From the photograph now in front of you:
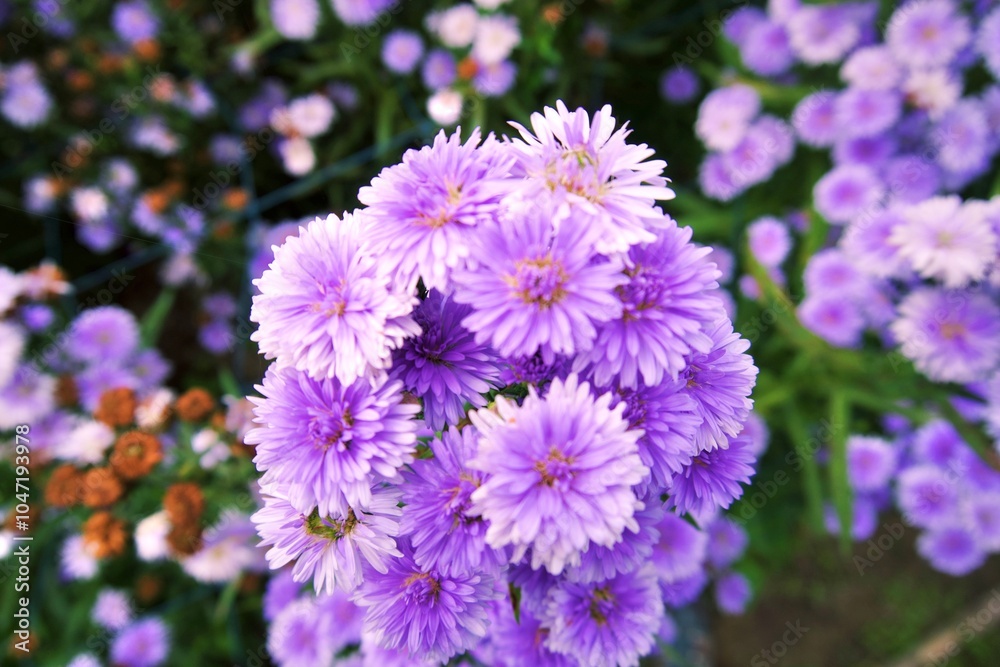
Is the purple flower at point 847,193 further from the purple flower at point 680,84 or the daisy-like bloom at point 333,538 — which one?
the daisy-like bloom at point 333,538

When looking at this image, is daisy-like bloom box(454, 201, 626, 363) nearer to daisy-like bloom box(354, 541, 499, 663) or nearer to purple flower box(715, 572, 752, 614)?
daisy-like bloom box(354, 541, 499, 663)

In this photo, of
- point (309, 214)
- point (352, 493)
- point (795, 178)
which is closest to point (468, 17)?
point (309, 214)

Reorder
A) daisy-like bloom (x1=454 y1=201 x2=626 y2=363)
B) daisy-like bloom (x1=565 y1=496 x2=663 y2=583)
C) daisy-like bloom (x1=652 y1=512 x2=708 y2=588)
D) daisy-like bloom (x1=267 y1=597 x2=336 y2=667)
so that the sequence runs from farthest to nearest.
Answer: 1. daisy-like bloom (x1=267 y1=597 x2=336 y2=667)
2. daisy-like bloom (x1=652 y1=512 x2=708 y2=588)
3. daisy-like bloom (x1=565 y1=496 x2=663 y2=583)
4. daisy-like bloom (x1=454 y1=201 x2=626 y2=363)

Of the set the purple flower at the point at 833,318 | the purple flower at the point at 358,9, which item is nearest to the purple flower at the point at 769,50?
the purple flower at the point at 833,318

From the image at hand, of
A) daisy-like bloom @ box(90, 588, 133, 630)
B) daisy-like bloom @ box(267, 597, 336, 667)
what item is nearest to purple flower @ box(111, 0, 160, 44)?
daisy-like bloom @ box(90, 588, 133, 630)

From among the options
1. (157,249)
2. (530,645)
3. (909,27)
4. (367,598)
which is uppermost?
(909,27)

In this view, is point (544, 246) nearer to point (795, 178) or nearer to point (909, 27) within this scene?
point (909, 27)

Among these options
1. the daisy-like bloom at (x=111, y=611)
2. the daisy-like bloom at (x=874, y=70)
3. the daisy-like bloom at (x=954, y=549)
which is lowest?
the daisy-like bloom at (x=954, y=549)
